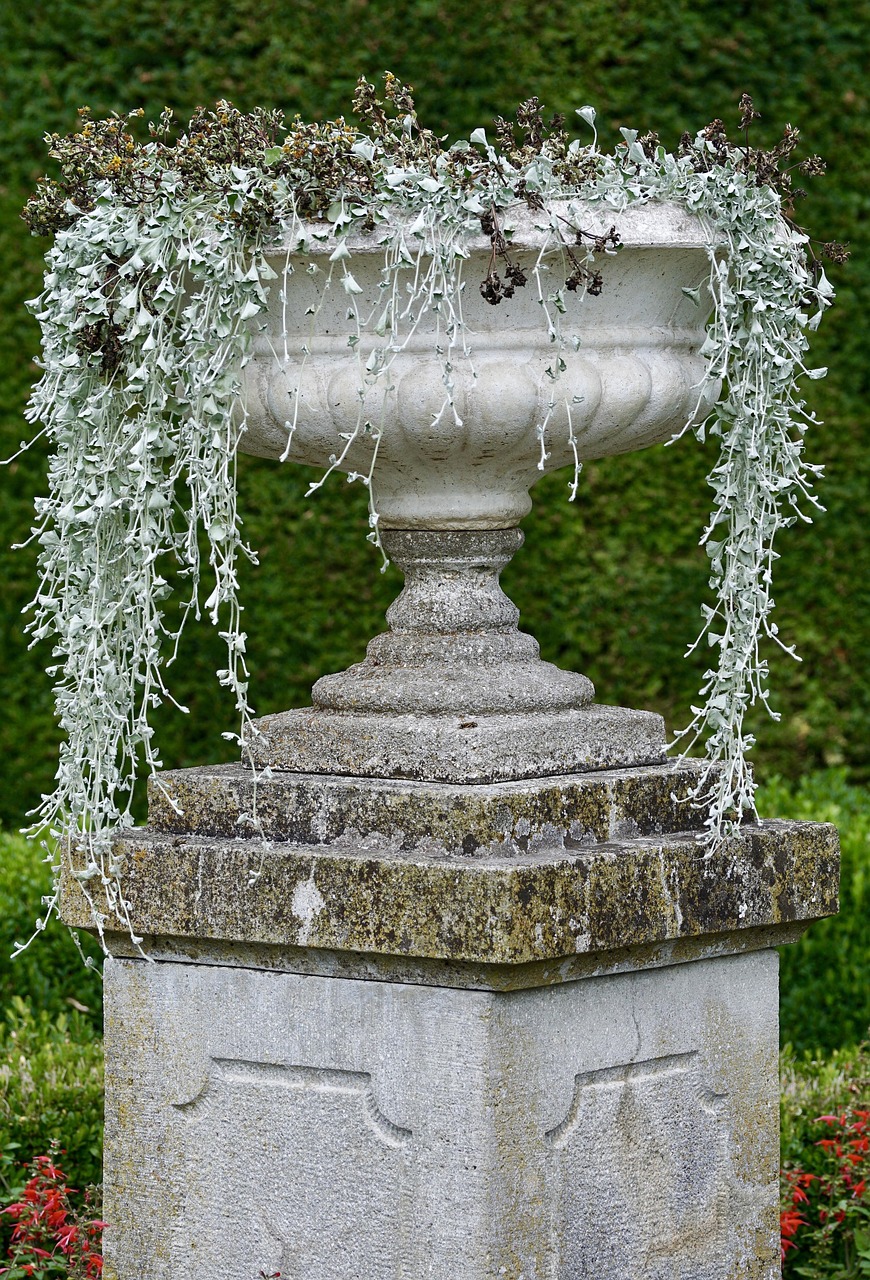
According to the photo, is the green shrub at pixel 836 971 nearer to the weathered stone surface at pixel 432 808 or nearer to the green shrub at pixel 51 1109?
the green shrub at pixel 51 1109

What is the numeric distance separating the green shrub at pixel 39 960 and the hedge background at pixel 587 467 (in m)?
0.87

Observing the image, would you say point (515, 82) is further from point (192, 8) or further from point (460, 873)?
point (460, 873)

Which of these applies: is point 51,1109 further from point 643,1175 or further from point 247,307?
point 247,307

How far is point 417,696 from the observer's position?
267cm

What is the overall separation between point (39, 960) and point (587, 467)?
2028 mm

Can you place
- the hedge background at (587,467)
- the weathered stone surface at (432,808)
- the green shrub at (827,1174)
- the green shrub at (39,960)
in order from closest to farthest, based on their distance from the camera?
the weathered stone surface at (432,808)
the green shrub at (827,1174)
the green shrub at (39,960)
the hedge background at (587,467)

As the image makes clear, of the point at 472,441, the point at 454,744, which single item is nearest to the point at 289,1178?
the point at 454,744

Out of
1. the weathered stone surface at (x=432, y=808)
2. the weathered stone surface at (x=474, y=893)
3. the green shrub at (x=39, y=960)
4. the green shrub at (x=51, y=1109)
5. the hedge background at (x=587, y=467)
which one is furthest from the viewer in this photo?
the hedge background at (x=587, y=467)

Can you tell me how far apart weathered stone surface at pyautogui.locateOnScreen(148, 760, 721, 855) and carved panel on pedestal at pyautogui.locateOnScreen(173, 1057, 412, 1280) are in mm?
346

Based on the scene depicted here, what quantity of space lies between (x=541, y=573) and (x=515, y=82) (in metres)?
1.39

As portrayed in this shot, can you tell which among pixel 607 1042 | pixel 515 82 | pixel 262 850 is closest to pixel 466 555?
pixel 262 850

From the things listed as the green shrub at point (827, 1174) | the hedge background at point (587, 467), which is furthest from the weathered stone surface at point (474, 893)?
the hedge background at point (587, 467)

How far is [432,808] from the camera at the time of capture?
250 cm

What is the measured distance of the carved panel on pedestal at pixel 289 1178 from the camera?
252 centimetres
